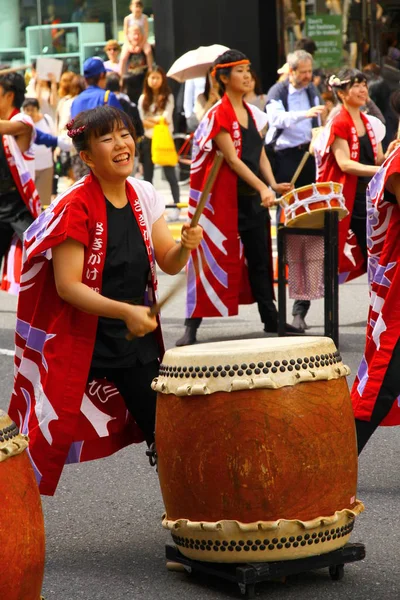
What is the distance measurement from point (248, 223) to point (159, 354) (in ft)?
12.9

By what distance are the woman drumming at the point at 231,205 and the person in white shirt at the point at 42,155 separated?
5.67 m

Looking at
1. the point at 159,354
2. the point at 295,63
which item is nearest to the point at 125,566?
the point at 159,354

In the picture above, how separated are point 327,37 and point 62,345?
13217mm

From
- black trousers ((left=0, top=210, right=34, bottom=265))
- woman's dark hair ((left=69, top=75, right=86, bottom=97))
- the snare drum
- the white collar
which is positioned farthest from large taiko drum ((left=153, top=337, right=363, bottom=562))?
woman's dark hair ((left=69, top=75, right=86, bottom=97))

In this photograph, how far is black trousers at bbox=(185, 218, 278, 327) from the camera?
27.9ft

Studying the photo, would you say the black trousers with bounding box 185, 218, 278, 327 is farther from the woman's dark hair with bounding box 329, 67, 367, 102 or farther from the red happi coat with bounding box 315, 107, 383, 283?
the woman's dark hair with bounding box 329, 67, 367, 102

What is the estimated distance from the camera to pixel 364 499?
5082 mm

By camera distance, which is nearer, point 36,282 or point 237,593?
point 237,593

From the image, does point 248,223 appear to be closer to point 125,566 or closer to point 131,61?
point 125,566

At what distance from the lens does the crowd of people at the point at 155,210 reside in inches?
171

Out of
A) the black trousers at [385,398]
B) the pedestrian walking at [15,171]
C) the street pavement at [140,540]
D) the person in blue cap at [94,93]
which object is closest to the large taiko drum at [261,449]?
the street pavement at [140,540]

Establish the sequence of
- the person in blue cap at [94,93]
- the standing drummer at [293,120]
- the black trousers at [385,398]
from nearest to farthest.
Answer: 1. the black trousers at [385,398]
2. the standing drummer at [293,120]
3. the person in blue cap at [94,93]

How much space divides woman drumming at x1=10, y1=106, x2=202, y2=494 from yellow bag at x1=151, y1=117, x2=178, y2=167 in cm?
1020

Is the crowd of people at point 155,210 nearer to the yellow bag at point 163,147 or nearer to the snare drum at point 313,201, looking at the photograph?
the yellow bag at point 163,147
